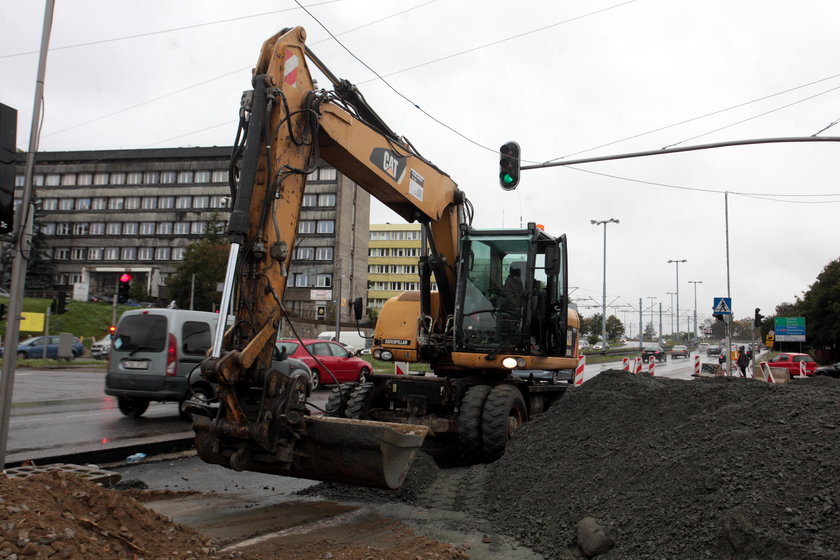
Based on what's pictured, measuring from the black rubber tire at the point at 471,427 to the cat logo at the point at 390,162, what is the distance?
2.75 metres

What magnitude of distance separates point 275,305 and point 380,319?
3.82m

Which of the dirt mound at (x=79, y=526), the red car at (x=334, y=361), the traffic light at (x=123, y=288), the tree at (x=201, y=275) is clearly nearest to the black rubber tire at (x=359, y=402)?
the dirt mound at (x=79, y=526)

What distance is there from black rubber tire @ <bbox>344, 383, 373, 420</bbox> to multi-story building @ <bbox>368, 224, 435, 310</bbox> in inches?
3938

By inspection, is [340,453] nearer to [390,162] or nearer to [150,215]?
[390,162]

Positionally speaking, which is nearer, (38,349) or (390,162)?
(390,162)

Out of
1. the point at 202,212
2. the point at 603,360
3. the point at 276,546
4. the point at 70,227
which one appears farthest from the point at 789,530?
the point at 70,227

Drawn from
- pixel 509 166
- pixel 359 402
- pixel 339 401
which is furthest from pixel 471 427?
pixel 509 166

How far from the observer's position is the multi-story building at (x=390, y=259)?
111 m

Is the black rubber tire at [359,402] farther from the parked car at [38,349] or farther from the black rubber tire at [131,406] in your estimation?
the parked car at [38,349]

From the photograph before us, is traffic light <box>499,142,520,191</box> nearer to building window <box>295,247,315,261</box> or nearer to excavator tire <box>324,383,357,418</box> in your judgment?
excavator tire <box>324,383,357,418</box>

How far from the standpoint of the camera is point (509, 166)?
15742 mm

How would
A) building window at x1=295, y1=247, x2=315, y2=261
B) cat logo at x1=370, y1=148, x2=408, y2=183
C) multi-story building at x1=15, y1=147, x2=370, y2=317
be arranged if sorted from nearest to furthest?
1. cat logo at x1=370, y1=148, x2=408, y2=183
2. multi-story building at x1=15, y1=147, x2=370, y2=317
3. building window at x1=295, y1=247, x2=315, y2=261

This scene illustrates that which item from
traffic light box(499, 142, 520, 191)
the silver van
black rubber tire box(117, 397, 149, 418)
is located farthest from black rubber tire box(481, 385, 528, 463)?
traffic light box(499, 142, 520, 191)

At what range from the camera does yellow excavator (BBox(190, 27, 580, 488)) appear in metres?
5.30
